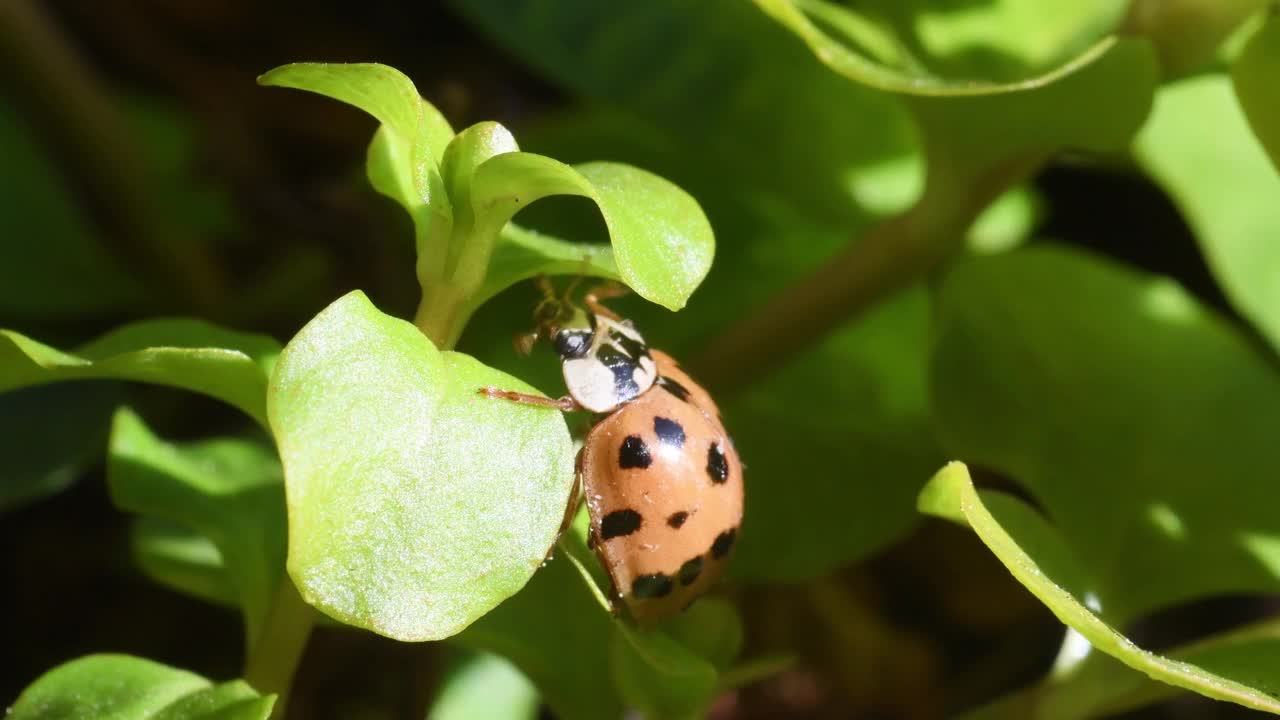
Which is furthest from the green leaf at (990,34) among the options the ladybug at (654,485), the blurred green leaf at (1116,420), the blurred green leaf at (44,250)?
the blurred green leaf at (44,250)

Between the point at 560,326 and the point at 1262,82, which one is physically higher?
the point at 1262,82

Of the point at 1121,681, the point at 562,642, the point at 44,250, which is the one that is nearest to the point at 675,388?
the point at 562,642

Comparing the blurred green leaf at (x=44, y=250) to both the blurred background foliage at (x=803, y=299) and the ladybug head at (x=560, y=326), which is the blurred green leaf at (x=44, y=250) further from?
the ladybug head at (x=560, y=326)

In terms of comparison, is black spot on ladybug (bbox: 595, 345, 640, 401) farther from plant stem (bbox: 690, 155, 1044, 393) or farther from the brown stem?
the brown stem

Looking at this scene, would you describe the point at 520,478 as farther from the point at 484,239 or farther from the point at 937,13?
the point at 937,13

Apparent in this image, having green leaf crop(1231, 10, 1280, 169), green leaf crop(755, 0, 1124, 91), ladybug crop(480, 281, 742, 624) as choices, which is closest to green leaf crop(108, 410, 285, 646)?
ladybug crop(480, 281, 742, 624)

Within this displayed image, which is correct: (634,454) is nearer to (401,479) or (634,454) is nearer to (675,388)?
(675,388)

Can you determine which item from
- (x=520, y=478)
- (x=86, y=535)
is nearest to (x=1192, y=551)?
(x=520, y=478)

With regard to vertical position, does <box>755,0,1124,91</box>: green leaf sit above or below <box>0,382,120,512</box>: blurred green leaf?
above
